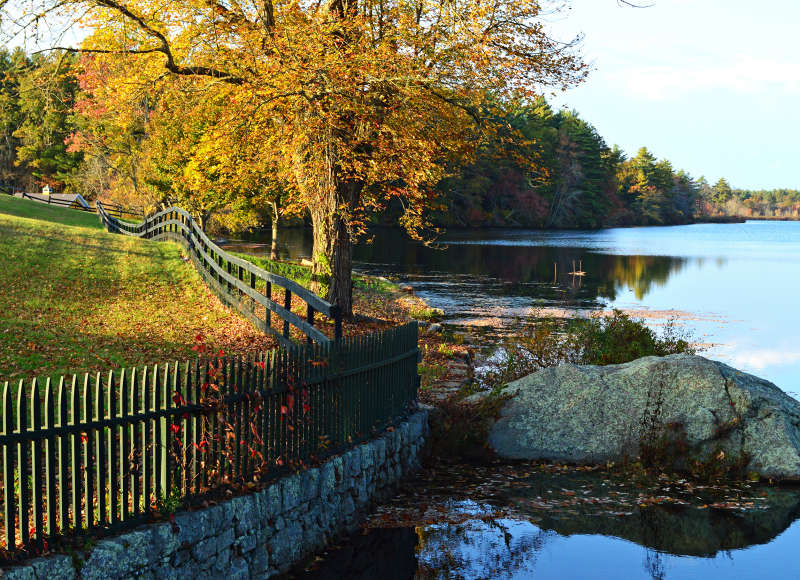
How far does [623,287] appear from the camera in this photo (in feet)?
146

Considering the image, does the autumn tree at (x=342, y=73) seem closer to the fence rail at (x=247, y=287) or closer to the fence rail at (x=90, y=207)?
the fence rail at (x=247, y=287)

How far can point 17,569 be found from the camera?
5715 mm

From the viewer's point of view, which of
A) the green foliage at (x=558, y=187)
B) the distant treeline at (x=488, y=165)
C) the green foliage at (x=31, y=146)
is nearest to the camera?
the distant treeline at (x=488, y=165)

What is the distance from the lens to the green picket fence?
616 centimetres

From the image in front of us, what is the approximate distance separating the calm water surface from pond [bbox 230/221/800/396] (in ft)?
0.31

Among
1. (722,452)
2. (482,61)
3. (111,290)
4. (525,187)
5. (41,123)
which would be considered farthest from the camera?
(525,187)

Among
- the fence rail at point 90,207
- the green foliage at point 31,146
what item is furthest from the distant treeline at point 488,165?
the fence rail at point 90,207

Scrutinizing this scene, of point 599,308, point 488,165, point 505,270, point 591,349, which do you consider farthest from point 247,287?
point 488,165

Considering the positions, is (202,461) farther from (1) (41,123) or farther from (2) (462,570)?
(1) (41,123)

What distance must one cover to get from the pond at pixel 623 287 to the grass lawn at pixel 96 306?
10.0 m

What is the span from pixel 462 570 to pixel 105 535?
3.97 m

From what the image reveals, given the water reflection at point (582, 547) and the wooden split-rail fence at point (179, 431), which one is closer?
the wooden split-rail fence at point (179, 431)

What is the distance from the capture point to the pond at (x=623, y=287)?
27.7 m

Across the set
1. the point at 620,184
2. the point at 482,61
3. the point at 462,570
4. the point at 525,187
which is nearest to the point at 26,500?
the point at 462,570
